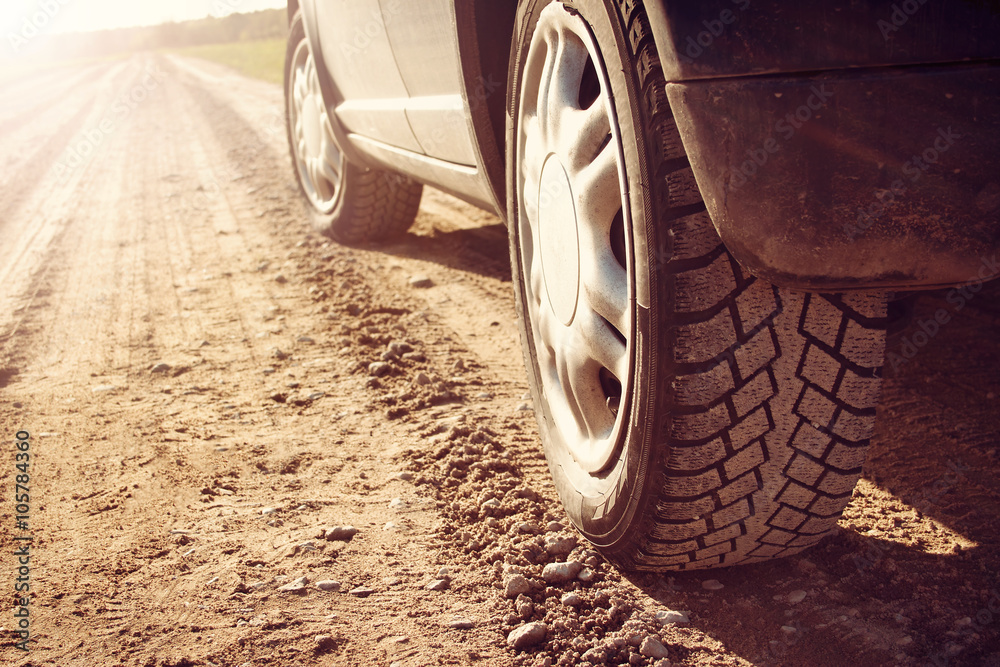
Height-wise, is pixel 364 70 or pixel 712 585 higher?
pixel 364 70

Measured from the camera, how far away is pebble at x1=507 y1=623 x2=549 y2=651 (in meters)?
1.49

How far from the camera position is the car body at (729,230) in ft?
3.51

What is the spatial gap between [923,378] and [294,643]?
6.62 ft

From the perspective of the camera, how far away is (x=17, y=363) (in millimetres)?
3109

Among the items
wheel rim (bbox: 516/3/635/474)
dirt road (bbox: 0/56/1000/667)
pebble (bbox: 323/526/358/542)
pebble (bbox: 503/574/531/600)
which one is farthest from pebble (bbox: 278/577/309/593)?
wheel rim (bbox: 516/3/635/474)

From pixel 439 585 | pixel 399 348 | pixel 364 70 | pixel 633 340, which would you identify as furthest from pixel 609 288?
pixel 364 70

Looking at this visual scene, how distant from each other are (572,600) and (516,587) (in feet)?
0.41

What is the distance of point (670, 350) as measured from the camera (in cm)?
129

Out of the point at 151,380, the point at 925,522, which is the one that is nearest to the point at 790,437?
the point at 925,522

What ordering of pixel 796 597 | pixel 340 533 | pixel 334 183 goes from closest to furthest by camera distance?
1. pixel 796 597
2. pixel 340 533
3. pixel 334 183

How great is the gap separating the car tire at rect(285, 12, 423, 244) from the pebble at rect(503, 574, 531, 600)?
292cm

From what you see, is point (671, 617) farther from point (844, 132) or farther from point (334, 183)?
point (334, 183)

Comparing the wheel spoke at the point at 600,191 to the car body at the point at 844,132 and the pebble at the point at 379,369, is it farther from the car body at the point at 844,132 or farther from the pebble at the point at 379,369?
the pebble at the point at 379,369

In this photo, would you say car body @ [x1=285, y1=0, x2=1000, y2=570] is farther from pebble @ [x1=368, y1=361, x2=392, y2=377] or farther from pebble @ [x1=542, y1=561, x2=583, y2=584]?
pebble @ [x1=368, y1=361, x2=392, y2=377]
